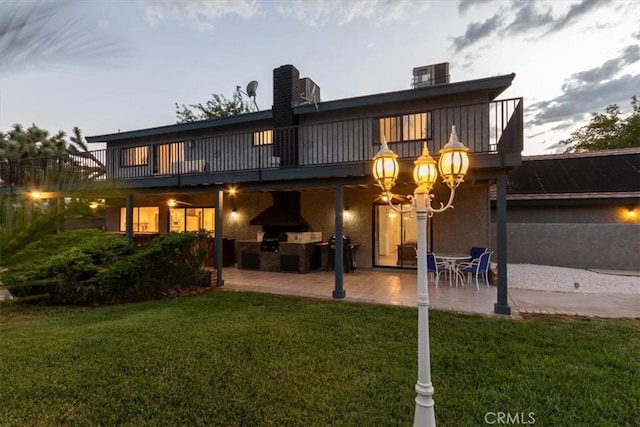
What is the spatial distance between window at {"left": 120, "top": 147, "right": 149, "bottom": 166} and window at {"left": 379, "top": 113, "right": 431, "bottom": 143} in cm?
897

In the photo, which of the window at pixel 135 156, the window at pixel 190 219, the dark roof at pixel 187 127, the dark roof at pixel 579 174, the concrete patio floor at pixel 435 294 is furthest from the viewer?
the window at pixel 190 219

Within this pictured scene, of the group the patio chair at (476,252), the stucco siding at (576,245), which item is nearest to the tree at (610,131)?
the stucco siding at (576,245)

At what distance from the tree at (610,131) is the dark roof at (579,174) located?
8821 millimetres

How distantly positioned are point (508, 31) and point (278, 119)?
7489mm

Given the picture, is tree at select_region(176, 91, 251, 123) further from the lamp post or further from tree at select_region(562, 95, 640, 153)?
tree at select_region(562, 95, 640, 153)

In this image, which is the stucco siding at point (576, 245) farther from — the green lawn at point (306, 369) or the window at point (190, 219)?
the window at point (190, 219)

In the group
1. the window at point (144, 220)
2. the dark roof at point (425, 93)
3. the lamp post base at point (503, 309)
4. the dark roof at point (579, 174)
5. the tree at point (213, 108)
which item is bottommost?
the lamp post base at point (503, 309)

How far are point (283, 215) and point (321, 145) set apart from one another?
2.49m

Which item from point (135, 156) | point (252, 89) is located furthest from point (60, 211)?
point (135, 156)

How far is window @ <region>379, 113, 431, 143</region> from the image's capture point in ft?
28.4

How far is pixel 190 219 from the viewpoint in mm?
12906

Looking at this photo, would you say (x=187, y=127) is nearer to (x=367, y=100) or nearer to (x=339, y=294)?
(x=367, y=100)

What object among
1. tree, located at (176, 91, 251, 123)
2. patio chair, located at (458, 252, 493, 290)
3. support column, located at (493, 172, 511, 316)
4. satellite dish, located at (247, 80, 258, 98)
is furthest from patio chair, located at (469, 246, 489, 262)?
tree, located at (176, 91, 251, 123)

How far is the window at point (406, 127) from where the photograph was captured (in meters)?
8.66
